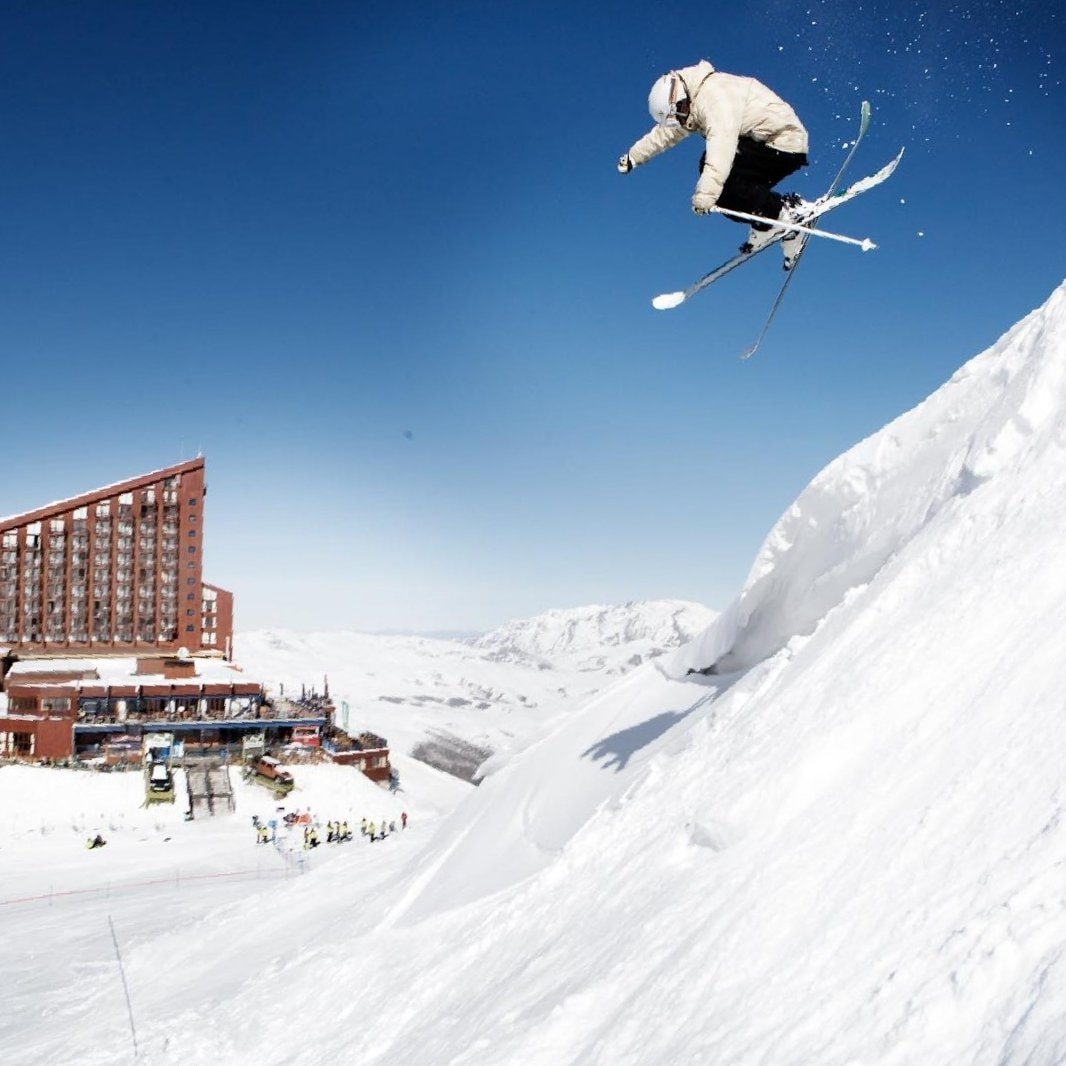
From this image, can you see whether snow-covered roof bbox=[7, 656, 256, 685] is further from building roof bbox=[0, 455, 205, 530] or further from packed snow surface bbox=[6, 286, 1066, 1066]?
packed snow surface bbox=[6, 286, 1066, 1066]

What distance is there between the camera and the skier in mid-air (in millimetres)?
6344

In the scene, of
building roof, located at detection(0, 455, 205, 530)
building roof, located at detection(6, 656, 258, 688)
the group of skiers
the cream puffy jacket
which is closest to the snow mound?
the cream puffy jacket

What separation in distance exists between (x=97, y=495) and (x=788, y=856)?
217 ft

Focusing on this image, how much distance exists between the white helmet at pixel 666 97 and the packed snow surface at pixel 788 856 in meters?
3.75

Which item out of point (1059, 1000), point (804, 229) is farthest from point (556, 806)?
point (1059, 1000)

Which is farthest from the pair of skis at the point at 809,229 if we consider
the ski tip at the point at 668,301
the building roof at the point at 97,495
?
the building roof at the point at 97,495

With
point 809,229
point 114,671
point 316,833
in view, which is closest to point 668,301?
point 809,229

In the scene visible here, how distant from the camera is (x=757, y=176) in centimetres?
721

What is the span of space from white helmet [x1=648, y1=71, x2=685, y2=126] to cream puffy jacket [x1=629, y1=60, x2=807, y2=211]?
0.24ft

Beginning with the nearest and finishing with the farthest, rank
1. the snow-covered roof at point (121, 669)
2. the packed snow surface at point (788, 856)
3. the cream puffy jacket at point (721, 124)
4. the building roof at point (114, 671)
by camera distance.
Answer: the packed snow surface at point (788, 856), the cream puffy jacket at point (721, 124), the building roof at point (114, 671), the snow-covered roof at point (121, 669)

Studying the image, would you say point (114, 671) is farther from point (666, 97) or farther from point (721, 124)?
point (721, 124)

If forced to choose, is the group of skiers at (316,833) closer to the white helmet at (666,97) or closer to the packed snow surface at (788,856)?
the packed snow surface at (788,856)

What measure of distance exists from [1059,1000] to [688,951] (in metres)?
2.23

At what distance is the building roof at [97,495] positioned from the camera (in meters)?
59.9
